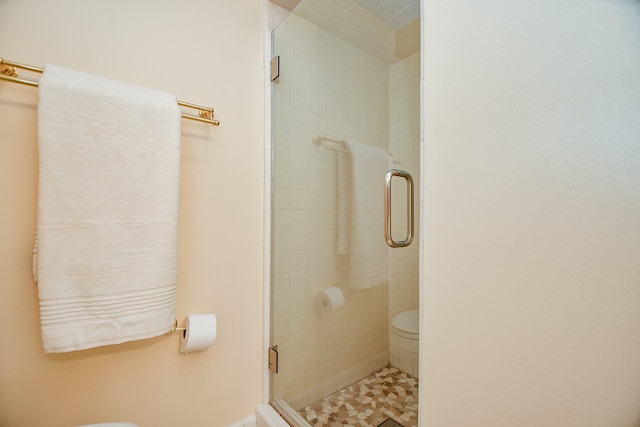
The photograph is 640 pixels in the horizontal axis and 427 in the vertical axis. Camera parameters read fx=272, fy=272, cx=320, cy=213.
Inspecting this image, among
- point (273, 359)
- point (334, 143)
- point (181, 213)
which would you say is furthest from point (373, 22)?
point (273, 359)

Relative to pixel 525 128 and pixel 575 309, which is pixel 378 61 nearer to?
pixel 525 128

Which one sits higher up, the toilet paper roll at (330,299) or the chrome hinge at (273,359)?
the toilet paper roll at (330,299)

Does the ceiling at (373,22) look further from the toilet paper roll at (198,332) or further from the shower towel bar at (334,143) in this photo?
the toilet paper roll at (198,332)

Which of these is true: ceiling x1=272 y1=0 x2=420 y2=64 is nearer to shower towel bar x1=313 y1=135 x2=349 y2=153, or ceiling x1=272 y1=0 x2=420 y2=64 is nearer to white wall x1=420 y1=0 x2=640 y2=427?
white wall x1=420 y1=0 x2=640 y2=427

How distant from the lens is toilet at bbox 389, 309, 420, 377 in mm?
871

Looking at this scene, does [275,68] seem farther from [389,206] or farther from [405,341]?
[405,341]

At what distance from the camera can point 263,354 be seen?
1.41 meters

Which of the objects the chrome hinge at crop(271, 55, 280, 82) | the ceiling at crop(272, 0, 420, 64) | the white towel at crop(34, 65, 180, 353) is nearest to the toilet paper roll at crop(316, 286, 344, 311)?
the white towel at crop(34, 65, 180, 353)

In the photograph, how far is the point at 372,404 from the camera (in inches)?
42.9

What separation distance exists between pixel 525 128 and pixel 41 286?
1.37 m

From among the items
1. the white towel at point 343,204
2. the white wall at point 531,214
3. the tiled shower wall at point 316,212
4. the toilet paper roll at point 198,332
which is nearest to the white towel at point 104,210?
the toilet paper roll at point 198,332

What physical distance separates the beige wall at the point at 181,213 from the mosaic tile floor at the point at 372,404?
390 mm

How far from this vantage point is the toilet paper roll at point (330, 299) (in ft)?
3.99

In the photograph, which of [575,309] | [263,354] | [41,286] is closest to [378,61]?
[575,309]
